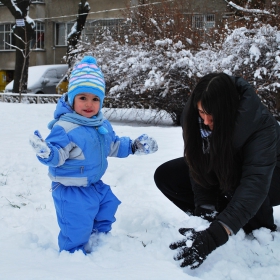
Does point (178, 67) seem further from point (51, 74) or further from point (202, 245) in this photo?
point (51, 74)

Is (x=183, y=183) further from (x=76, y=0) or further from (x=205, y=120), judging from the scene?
(x=76, y=0)

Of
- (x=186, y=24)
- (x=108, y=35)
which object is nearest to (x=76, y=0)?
(x=108, y=35)

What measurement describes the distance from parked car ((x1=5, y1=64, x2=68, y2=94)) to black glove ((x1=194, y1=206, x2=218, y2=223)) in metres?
14.2

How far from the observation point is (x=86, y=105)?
8.03ft

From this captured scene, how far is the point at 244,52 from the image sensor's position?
24.5ft

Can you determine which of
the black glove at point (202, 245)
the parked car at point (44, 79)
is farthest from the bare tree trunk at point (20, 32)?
the black glove at point (202, 245)

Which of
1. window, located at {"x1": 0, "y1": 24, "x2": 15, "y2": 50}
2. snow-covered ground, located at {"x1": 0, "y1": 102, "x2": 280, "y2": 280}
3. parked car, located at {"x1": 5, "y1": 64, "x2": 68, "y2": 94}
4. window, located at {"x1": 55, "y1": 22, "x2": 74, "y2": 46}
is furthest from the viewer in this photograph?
window, located at {"x1": 0, "y1": 24, "x2": 15, "y2": 50}

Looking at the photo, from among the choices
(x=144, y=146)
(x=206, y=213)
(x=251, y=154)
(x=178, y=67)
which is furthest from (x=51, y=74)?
(x=251, y=154)

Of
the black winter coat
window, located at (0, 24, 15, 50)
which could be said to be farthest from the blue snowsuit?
window, located at (0, 24, 15, 50)

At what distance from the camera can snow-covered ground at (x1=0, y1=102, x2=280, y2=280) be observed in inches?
76.4

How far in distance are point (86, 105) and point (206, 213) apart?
35.5 inches

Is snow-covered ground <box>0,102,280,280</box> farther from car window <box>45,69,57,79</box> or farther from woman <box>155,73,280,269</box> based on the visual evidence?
car window <box>45,69,57,79</box>

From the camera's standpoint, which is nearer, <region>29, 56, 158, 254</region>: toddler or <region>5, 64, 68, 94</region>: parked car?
<region>29, 56, 158, 254</region>: toddler

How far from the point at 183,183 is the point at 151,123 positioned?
20.3 feet
